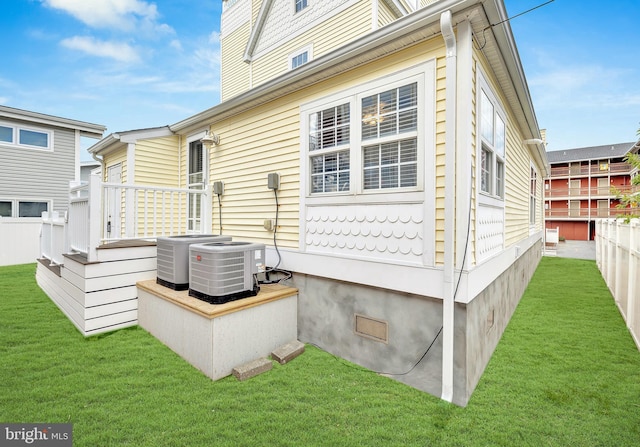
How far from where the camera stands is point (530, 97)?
502 cm

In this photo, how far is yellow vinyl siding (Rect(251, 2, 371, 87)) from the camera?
684 centimetres

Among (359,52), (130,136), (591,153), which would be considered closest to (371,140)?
(359,52)

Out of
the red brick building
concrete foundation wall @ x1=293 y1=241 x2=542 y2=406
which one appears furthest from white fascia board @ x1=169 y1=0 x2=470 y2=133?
the red brick building

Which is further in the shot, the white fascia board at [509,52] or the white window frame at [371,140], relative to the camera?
the white window frame at [371,140]

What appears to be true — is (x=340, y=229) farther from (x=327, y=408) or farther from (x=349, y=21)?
(x=349, y=21)

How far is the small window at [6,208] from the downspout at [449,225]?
46.3 ft

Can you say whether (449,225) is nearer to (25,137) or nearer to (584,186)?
(25,137)

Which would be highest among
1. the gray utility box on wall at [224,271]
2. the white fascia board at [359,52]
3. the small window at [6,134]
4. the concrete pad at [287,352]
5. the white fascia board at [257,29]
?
the white fascia board at [257,29]

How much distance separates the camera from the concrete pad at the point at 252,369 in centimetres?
312

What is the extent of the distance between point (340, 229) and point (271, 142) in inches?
75.7

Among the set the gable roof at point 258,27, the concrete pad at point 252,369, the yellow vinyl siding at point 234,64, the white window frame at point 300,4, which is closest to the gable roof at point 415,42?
the concrete pad at point 252,369

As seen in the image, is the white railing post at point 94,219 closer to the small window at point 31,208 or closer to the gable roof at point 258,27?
the gable roof at point 258,27

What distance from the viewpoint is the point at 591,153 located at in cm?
3203

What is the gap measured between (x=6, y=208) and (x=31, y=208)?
627 millimetres
